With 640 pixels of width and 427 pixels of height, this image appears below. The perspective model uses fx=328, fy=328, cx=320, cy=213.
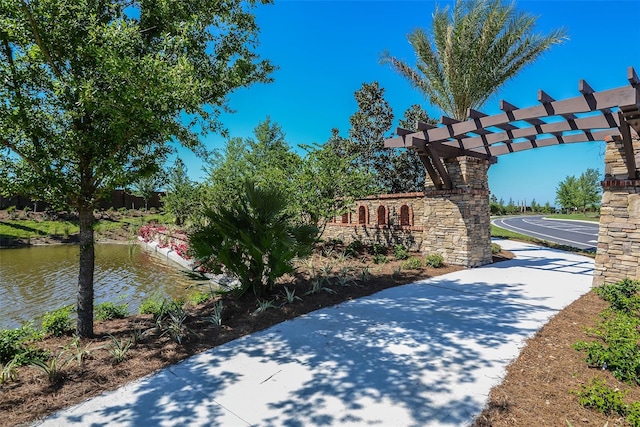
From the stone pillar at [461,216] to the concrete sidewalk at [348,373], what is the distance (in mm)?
3320

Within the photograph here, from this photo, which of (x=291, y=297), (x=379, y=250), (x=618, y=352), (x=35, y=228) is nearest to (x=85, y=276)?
(x=291, y=297)

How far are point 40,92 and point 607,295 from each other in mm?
9203

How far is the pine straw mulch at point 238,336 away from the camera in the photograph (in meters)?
2.71

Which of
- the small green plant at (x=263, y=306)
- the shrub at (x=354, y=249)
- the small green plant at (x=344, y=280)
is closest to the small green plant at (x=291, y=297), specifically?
the small green plant at (x=263, y=306)

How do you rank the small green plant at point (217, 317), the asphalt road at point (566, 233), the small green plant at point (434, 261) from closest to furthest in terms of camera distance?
the small green plant at point (217, 317) < the small green plant at point (434, 261) < the asphalt road at point (566, 233)

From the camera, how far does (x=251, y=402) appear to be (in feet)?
9.62

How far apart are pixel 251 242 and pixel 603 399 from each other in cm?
452

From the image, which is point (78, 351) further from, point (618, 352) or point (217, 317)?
point (618, 352)

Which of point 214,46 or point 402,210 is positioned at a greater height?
point 214,46

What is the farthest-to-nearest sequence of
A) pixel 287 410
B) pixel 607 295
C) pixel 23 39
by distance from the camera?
pixel 607 295 < pixel 23 39 < pixel 287 410

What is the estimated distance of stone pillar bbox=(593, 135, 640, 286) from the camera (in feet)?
21.1

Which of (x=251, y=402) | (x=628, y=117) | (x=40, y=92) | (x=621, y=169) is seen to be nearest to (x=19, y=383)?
(x=251, y=402)

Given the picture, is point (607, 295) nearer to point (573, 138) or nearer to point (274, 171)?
point (573, 138)

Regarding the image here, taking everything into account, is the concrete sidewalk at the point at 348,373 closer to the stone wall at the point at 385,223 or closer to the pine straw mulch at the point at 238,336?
the pine straw mulch at the point at 238,336
